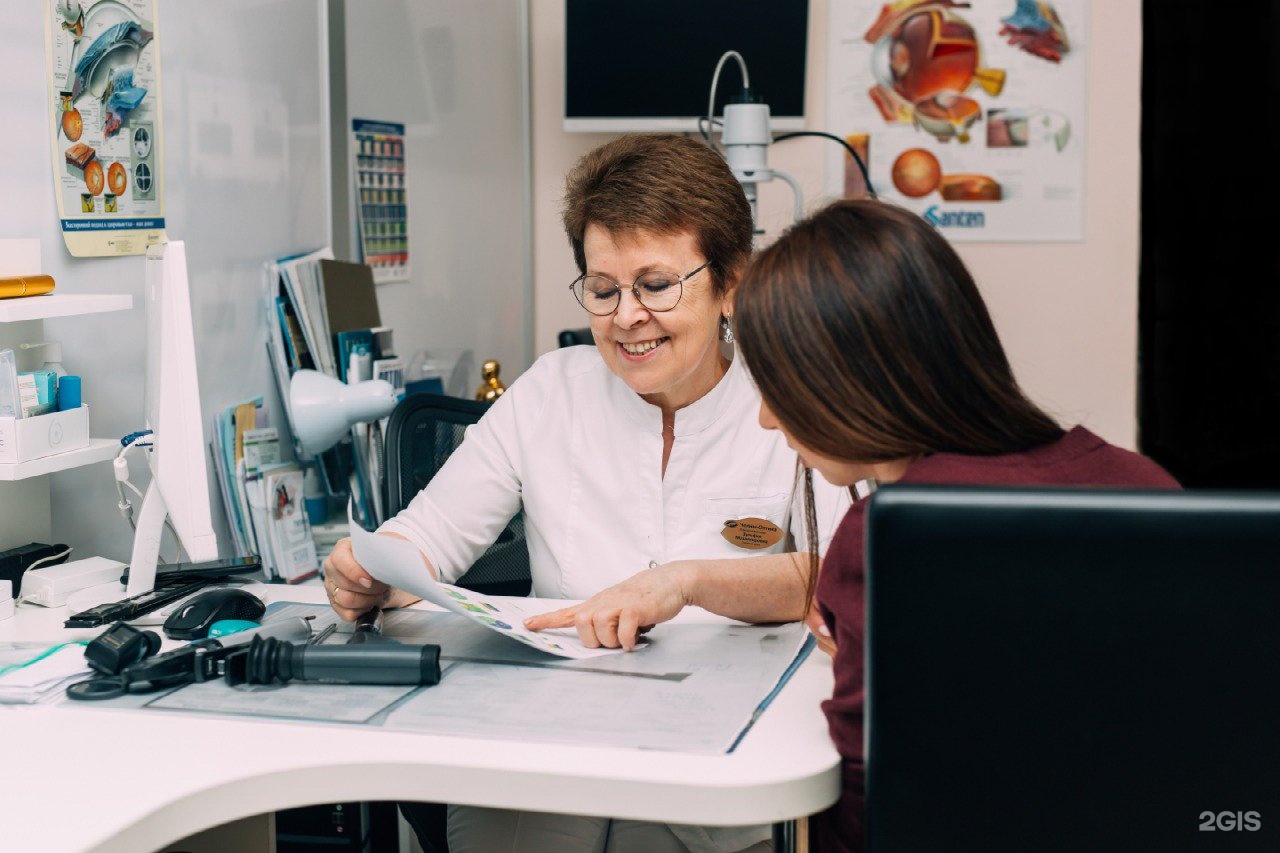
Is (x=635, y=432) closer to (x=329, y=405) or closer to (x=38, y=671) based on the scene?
(x=329, y=405)

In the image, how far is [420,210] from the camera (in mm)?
3064

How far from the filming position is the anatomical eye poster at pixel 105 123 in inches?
68.0

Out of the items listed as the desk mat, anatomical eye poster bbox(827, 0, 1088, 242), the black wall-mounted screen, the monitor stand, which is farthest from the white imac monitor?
anatomical eye poster bbox(827, 0, 1088, 242)

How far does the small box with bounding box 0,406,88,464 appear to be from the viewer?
152cm

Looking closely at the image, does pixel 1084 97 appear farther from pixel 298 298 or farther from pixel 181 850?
pixel 181 850

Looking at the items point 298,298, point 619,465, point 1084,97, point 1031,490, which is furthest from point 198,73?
point 1084,97

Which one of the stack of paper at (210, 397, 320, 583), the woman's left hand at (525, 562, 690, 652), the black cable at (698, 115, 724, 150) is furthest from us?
the black cable at (698, 115, 724, 150)

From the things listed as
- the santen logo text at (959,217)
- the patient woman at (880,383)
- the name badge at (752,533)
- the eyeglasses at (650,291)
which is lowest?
the name badge at (752,533)

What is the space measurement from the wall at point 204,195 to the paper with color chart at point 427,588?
73 centimetres

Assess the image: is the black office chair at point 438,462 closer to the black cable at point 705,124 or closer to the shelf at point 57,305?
the shelf at point 57,305

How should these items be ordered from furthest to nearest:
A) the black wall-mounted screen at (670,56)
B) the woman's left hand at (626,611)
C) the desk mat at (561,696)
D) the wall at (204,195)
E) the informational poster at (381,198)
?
1. the black wall-mounted screen at (670,56)
2. the informational poster at (381,198)
3. the wall at (204,195)
4. the woman's left hand at (626,611)
5. the desk mat at (561,696)

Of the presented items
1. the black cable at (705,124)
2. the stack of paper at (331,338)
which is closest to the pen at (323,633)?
the stack of paper at (331,338)

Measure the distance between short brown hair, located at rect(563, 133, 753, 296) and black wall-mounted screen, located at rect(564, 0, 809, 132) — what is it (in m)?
2.11

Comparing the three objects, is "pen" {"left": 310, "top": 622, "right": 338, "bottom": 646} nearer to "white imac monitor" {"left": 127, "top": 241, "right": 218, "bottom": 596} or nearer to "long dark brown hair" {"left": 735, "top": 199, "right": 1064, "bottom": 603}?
"white imac monitor" {"left": 127, "top": 241, "right": 218, "bottom": 596}
